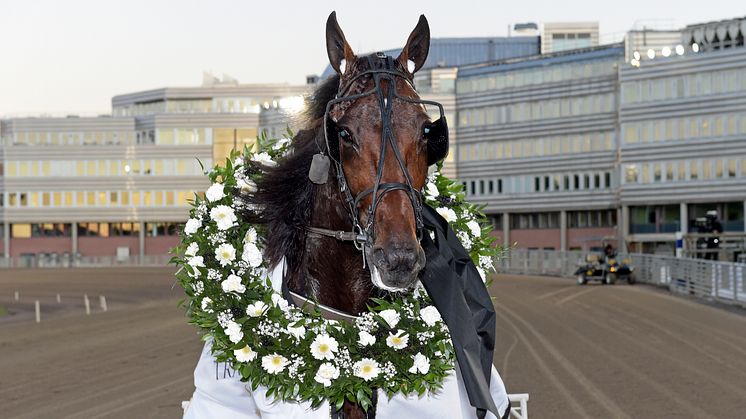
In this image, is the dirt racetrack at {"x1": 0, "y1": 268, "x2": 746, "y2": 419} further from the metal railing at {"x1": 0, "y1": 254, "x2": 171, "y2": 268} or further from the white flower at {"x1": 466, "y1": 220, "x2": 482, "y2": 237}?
the metal railing at {"x1": 0, "y1": 254, "x2": 171, "y2": 268}

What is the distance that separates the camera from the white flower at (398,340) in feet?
16.2

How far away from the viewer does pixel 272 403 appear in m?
4.99

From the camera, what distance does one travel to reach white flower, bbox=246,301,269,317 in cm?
508

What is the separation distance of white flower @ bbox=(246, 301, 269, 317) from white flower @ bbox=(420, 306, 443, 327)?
72cm

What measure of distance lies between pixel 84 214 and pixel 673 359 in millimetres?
71631

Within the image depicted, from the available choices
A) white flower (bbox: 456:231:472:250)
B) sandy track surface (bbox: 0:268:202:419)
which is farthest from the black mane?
sandy track surface (bbox: 0:268:202:419)

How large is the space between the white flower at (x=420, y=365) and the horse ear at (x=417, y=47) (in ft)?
4.21

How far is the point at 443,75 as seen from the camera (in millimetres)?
76625

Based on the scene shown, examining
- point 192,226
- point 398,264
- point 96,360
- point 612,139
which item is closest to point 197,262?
point 192,226

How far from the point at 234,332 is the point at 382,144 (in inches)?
48.9

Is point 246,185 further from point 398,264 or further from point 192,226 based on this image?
point 398,264

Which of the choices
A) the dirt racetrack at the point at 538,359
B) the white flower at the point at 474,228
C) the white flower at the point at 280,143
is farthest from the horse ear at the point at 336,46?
the dirt racetrack at the point at 538,359

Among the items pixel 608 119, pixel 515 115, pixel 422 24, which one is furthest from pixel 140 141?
pixel 422 24

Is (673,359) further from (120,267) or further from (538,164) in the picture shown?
(120,267)
